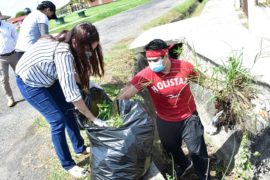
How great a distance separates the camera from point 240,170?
3.62 metres

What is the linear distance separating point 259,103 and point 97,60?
1.47 m

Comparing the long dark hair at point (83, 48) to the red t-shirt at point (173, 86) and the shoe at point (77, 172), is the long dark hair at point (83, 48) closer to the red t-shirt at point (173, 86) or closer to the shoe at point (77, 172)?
the red t-shirt at point (173, 86)

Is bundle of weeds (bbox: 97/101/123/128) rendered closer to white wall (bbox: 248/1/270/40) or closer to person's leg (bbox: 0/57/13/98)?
person's leg (bbox: 0/57/13/98)

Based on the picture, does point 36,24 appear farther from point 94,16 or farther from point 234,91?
point 94,16

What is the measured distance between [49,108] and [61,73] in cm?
60

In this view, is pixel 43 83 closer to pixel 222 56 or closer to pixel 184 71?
pixel 184 71

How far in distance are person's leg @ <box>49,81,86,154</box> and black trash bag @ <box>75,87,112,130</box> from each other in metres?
0.26

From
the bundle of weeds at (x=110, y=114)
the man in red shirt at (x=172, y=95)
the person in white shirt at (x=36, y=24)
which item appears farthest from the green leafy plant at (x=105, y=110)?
the person in white shirt at (x=36, y=24)

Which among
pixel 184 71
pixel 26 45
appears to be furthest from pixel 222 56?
pixel 26 45

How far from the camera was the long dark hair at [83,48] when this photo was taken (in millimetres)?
2963

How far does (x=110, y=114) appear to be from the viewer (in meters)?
3.49

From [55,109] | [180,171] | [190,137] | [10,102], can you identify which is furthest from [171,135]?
[10,102]

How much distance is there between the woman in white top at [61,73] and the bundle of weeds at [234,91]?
3.48ft

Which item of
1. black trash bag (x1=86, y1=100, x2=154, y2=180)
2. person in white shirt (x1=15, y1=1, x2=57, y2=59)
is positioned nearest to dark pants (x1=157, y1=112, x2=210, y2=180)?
black trash bag (x1=86, y1=100, x2=154, y2=180)
